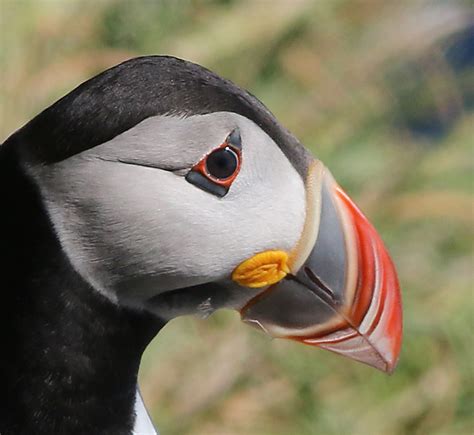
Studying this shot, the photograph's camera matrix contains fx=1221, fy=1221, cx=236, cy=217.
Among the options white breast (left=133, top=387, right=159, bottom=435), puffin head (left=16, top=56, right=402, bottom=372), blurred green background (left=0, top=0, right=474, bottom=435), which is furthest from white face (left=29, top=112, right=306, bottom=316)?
blurred green background (left=0, top=0, right=474, bottom=435)

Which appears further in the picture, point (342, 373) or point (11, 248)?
point (342, 373)

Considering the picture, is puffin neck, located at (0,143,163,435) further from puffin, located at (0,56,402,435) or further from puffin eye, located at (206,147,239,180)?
puffin eye, located at (206,147,239,180)

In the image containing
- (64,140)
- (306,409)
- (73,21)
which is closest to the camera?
(64,140)

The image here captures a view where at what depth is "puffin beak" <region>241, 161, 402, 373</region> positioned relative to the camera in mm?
1348

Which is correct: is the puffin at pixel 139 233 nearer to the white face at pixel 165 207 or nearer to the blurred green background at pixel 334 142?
the white face at pixel 165 207

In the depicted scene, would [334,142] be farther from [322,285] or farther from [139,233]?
[139,233]

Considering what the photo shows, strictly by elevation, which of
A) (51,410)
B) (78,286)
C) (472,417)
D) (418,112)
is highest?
(78,286)

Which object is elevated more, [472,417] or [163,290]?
[163,290]

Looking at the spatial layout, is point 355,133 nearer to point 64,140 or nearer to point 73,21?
point 73,21

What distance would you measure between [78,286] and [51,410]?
14 cm

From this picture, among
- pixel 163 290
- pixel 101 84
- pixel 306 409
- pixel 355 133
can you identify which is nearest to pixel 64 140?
pixel 101 84

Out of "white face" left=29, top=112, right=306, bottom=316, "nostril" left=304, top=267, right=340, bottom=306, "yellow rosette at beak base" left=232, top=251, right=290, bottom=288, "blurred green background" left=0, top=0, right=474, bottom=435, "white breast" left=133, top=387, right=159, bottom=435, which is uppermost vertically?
"white face" left=29, top=112, right=306, bottom=316

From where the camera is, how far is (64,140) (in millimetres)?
1212

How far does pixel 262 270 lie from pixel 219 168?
0.14 metres
